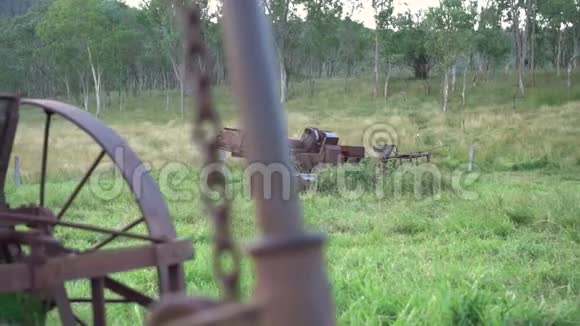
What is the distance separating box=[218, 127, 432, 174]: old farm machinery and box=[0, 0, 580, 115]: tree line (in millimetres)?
19556

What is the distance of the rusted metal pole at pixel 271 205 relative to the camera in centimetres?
108

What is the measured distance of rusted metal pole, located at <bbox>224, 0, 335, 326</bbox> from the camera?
42.6 inches

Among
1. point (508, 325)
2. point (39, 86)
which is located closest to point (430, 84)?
point (39, 86)

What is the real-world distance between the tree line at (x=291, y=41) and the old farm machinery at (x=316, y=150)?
770 inches

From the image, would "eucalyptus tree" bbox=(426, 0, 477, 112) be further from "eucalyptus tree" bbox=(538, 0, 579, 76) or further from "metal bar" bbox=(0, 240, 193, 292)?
"metal bar" bbox=(0, 240, 193, 292)

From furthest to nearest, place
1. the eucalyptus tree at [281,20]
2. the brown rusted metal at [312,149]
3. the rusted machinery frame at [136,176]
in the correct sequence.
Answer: the eucalyptus tree at [281,20]
the brown rusted metal at [312,149]
the rusted machinery frame at [136,176]

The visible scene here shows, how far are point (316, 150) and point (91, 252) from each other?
11.1m

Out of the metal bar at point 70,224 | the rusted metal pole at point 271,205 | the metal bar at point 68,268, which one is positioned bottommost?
the metal bar at point 68,268

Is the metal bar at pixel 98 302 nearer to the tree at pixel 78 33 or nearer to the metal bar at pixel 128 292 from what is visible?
the metal bar at pixel 128 292

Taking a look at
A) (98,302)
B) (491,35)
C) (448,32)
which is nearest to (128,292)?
(98,302)

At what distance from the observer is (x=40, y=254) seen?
7.93ft

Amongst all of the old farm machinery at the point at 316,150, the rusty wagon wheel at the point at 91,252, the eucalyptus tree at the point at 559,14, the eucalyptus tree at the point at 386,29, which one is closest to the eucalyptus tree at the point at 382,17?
the eucalyptus tree at the point at 386,29

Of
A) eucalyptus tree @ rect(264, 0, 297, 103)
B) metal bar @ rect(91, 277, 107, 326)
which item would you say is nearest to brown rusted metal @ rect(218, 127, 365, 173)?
metal bar @ rect(91, 277, 107, 326)

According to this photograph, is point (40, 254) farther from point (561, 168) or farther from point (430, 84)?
point (430, 84)
